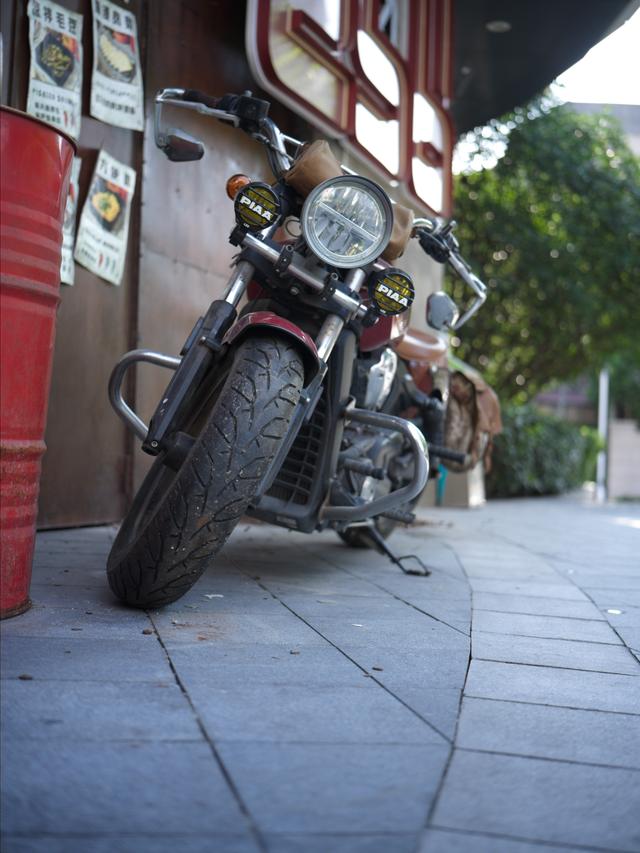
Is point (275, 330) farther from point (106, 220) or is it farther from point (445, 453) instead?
point (106, 220)

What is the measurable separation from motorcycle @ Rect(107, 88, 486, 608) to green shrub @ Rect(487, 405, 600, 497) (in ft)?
31.1

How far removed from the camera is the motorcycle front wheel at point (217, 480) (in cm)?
289

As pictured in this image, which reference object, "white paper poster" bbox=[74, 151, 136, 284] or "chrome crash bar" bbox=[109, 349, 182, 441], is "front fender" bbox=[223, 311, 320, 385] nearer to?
"chrome crash bar" bbox=[109, 349, 182, 441]

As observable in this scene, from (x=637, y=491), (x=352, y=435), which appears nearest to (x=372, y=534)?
(x=352, y=435)

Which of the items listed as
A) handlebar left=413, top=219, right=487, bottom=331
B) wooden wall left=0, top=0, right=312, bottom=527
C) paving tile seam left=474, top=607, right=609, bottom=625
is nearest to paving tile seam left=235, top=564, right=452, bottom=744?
paving tile seam left=474, top=607, right=609, bottom=625

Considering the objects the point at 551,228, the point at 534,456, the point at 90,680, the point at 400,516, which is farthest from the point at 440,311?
the point at 551,228

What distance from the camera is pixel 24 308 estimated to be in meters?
2.82

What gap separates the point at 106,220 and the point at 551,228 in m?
12.9

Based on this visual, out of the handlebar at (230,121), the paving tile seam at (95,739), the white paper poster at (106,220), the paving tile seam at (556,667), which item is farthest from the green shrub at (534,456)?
the paving tile seam at (95,739)

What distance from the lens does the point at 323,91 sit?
6652 mm

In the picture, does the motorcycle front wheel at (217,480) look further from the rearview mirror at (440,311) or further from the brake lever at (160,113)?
the rearview mirror at (440,311)

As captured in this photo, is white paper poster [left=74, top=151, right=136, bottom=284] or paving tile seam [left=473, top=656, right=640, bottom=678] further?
white paper poster [left=74, top=151, right=136, bottom=284]

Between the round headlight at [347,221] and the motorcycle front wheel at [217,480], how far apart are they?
0.44 metres

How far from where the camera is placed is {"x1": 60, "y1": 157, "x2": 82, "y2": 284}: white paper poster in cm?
521
